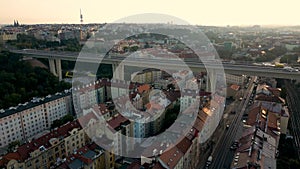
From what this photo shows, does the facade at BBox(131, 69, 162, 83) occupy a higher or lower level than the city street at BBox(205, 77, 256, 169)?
higher

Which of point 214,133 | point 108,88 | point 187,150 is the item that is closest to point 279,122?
point 214,133

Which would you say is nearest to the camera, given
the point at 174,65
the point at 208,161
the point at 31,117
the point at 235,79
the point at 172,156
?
the point at 172,156

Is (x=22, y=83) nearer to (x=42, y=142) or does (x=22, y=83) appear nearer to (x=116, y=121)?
(x=42, y=142)

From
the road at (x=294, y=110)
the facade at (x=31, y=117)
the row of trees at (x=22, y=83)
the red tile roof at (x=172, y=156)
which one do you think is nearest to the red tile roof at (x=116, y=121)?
the red tile roof at (x=172, y=156)

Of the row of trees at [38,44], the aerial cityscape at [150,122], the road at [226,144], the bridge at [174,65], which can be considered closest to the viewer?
the aerial cityscape at [150,122]

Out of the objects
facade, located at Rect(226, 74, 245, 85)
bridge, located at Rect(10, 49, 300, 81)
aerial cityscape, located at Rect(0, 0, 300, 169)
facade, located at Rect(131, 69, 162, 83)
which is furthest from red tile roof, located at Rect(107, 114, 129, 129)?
facade, located at Rect(226, 74, 245, 85)

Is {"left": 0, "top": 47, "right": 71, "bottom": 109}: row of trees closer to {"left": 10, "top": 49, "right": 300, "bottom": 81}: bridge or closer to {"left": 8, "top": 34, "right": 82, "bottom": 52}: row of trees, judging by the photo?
{"left": 10, "top": 49, "right": 300, "bottom": 81}: bridge

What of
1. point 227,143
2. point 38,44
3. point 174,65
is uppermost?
point 38,44

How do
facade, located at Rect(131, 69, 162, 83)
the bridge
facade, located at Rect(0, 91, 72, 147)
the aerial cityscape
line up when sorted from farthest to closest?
facade, located at Rect(131, 69, 162, 83) < the bridge < facade, located at Rect(0, 91, 72, 147) < the aerial cityscape

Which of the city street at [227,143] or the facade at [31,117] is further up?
the facade at [31,117]

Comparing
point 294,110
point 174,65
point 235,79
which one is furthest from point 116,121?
point 235,79

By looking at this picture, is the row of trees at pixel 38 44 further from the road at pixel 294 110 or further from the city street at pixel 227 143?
the road at pixel 294 110
